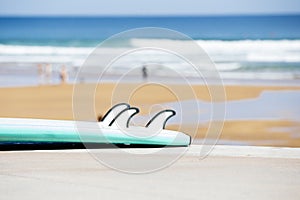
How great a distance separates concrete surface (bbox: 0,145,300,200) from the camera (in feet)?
6.65

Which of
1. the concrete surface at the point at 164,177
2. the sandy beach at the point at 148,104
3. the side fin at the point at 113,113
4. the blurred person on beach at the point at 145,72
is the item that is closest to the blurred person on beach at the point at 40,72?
the sandy beach at the point at 148,104

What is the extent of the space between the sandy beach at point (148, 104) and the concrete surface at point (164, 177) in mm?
1357

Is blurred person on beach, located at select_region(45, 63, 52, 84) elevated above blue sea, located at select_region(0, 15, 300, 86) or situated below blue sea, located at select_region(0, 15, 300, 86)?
below

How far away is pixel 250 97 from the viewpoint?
5.99 meters

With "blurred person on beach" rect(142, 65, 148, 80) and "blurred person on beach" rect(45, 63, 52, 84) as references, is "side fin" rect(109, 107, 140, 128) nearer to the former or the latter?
"blurred person on beach" rect(45, 63, 52, 84)

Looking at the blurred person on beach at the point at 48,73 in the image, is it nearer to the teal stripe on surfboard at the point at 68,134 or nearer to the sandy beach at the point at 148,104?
the sandy beach at the point at 148,104

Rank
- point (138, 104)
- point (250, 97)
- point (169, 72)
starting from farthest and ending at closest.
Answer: point (169, 72), point (250, 97), point (138, 104)

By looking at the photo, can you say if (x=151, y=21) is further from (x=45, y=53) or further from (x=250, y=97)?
(x=250, y=97)

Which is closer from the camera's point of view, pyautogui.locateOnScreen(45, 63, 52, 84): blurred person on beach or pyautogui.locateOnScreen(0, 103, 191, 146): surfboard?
pyautogui.locateOnScreen(0, 103, 191, 146): surfboard

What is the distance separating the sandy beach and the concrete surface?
1.36m

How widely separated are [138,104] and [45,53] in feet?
20.2

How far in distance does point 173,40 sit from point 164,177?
9.85m

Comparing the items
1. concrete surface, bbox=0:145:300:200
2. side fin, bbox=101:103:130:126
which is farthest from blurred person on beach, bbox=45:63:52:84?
concrete surface, bbox=0:145:300:200

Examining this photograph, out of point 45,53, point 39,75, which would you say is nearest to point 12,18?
point 45,53
